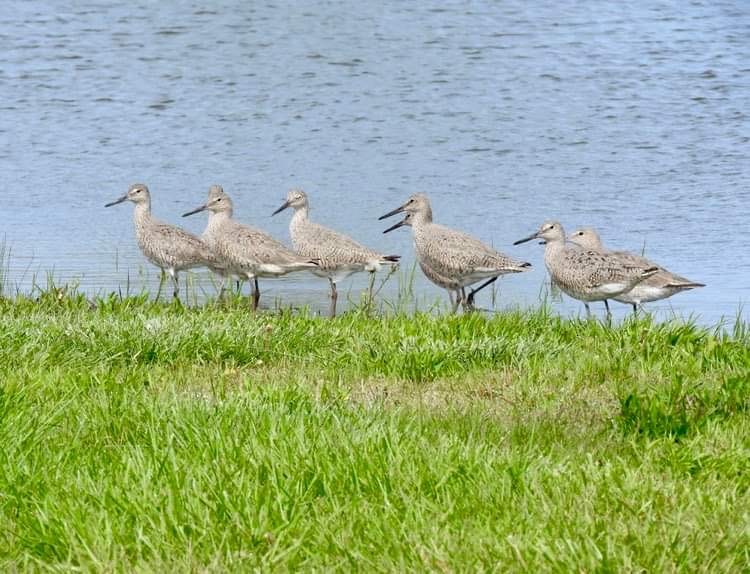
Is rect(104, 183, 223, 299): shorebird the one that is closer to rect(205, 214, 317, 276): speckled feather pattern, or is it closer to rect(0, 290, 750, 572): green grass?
rect(205, 214, 317, 276): speckled feather pattern

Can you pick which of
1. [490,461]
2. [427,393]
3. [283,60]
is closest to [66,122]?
[283,60]

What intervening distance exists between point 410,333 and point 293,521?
4112 millimetres

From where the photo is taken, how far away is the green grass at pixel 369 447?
500 centimetres

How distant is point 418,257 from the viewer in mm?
14008

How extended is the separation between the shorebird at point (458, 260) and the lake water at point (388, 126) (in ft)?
1.65

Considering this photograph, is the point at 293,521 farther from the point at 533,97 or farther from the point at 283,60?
the point at 283,60

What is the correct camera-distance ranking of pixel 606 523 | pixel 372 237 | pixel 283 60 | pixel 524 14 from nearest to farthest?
1. pixel 606 523
2. pixel 372 237
3. pixel 283 60
4. pixel 524 14

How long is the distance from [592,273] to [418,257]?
79.6 inches

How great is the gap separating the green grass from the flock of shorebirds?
10.8ft

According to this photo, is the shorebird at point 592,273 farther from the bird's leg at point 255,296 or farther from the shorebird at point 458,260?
the bird's leg at point 255,296

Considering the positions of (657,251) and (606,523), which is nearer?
(606,523)

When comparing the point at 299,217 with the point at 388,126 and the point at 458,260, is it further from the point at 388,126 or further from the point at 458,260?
the point at 388,126

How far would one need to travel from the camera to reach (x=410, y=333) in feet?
30.2

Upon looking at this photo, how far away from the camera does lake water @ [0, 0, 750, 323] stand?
15.7 m
